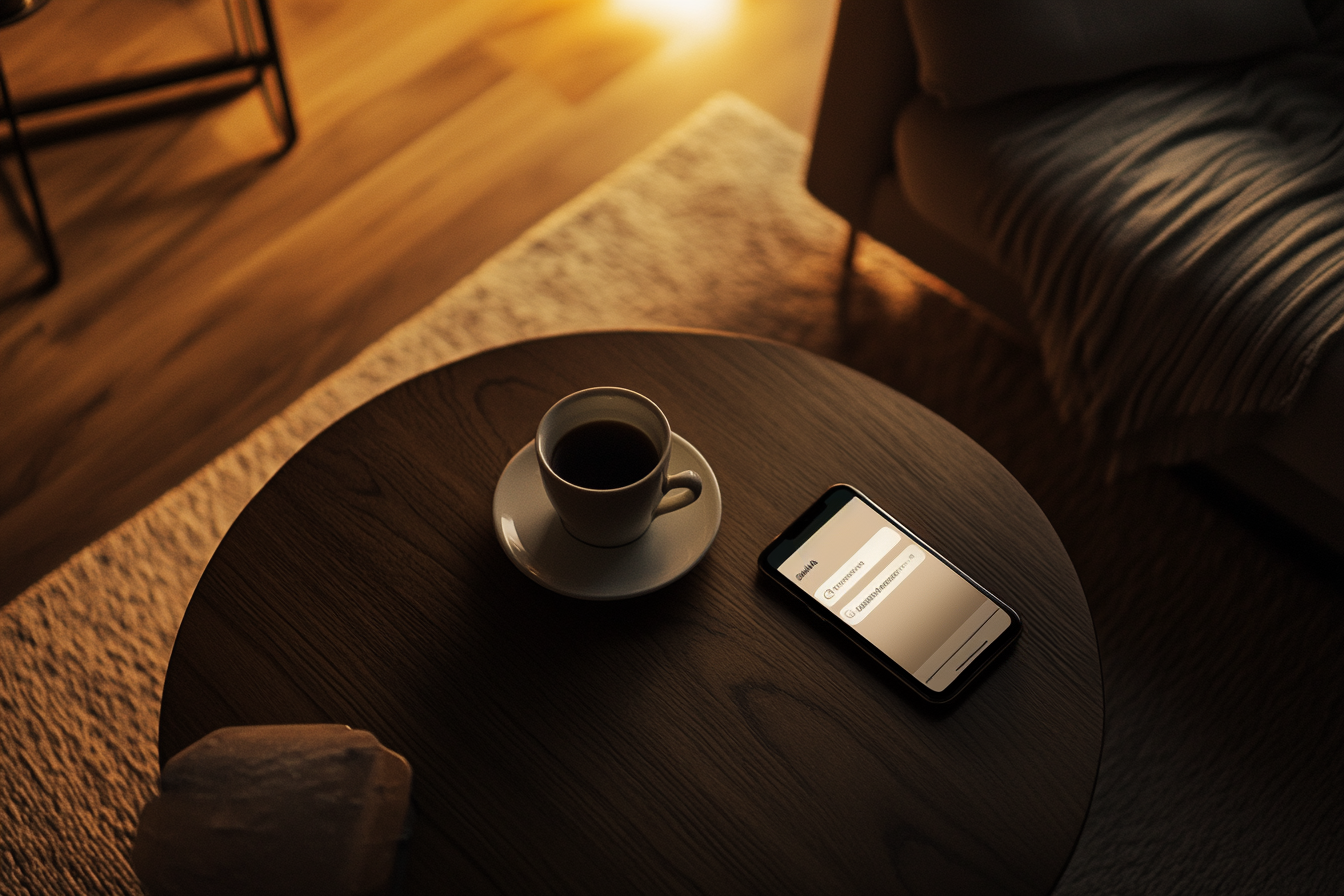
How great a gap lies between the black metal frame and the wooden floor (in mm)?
34

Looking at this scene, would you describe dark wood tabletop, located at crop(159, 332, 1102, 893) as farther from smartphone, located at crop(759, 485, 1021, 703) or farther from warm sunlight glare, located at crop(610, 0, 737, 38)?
warm sunlight glare, located at crop(610, 0, 737, 38)

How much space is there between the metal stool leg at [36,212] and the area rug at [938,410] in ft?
1.63

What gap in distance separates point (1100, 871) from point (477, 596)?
837mm

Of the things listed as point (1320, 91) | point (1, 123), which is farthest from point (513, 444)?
point (1, 123)

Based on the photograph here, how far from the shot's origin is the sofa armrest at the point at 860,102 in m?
1.31

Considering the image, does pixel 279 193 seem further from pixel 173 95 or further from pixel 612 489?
pixel 612 489

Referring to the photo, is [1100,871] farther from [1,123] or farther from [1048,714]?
[1,123]

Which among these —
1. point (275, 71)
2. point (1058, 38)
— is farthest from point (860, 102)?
point (275, 71)

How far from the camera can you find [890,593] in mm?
833

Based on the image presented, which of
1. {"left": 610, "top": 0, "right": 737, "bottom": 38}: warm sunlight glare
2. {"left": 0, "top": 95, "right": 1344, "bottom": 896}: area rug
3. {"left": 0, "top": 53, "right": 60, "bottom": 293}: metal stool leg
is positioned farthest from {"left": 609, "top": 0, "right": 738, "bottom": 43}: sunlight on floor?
{"left": 0, "top": 53, "right": 60, "bottom": 293}: metal stool leg

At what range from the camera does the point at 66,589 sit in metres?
1.31

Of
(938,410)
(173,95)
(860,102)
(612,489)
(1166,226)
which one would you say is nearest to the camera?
(612,489)

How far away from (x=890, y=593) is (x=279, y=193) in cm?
141

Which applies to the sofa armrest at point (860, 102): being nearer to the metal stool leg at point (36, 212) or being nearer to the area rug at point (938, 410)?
the area rug at point (938, 410)
